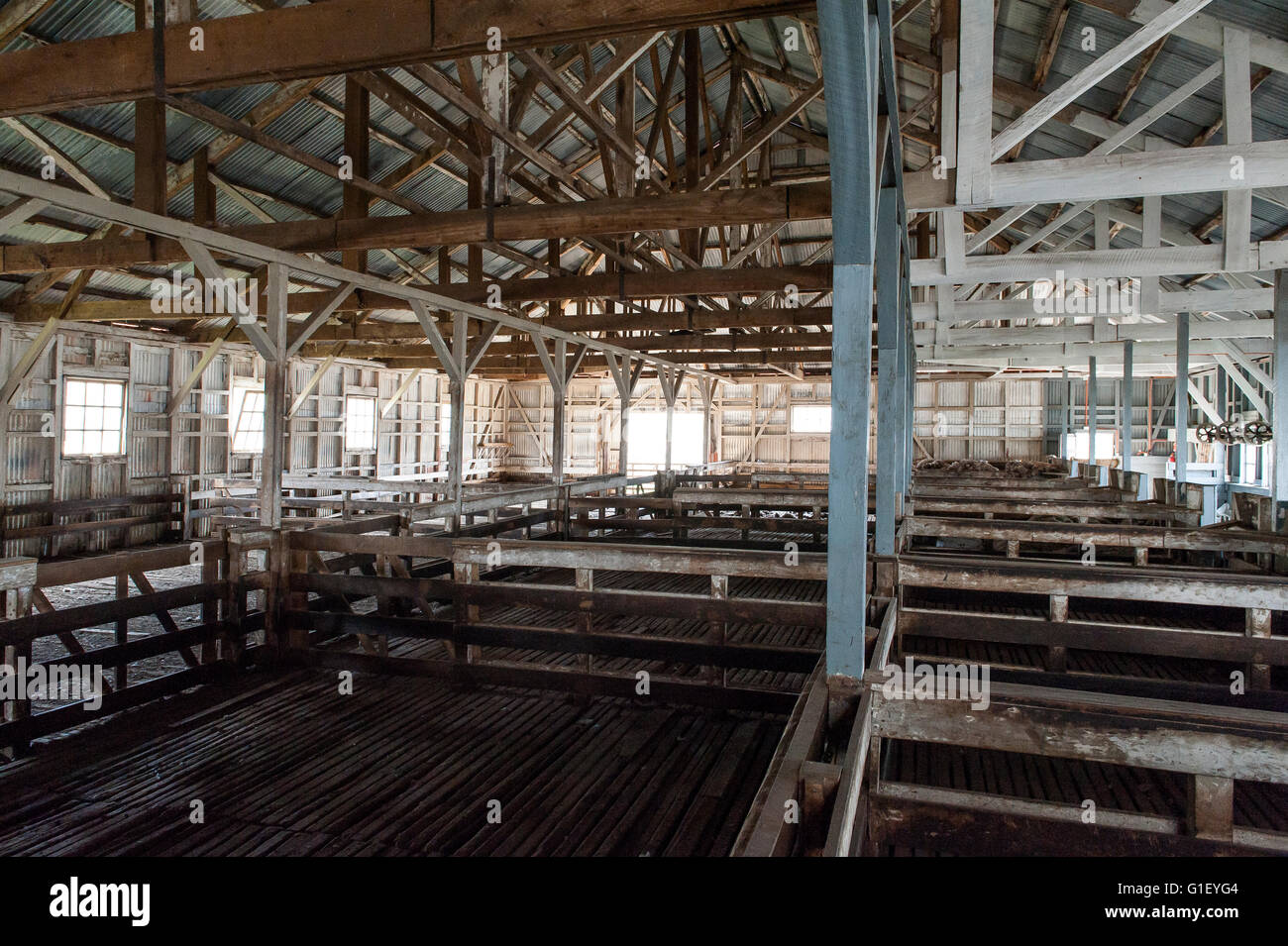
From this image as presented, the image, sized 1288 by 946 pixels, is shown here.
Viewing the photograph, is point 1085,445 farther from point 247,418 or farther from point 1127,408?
point 247,418

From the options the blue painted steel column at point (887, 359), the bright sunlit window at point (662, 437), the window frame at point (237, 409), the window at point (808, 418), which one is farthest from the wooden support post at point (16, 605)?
the window at point (808, 418)

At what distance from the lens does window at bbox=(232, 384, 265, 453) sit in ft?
60.1

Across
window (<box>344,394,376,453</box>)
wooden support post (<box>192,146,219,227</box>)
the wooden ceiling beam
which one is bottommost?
window (<box>344,394,376,453</box>)

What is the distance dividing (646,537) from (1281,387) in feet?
30.0

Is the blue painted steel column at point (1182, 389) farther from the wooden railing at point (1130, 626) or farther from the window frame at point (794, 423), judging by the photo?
the window frame at point (794, 423)

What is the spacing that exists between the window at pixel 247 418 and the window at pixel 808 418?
1884 centimetres

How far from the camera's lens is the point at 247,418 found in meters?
18.8

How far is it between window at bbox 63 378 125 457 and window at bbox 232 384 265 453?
2.82 m

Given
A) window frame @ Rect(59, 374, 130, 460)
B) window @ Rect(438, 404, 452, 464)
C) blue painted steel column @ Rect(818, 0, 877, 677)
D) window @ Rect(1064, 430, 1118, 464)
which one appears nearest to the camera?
blue painted steel column @ Rect(818, 0, 877, 677)

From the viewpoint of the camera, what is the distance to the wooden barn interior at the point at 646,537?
300 cm

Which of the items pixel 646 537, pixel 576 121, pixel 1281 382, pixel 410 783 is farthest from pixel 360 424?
pixel 1281 382

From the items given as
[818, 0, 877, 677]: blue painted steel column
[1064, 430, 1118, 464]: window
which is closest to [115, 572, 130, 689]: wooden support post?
[818, 0, 877, 677]: blue painted steel column

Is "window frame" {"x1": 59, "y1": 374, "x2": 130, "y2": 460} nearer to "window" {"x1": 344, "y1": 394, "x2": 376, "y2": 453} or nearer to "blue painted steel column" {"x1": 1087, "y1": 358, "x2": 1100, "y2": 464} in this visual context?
"window" {"x1": 344, "y1": 394, "x2": 376, "y2": 453}
